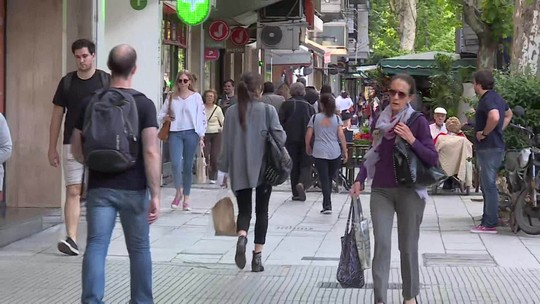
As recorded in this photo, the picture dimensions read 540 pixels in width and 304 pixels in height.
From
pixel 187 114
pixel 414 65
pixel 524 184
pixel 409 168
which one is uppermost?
pixel 414 65

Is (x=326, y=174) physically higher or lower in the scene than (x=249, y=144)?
lower

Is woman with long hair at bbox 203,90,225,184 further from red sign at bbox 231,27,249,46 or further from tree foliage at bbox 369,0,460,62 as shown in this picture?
tree foliage at bbox 369,0,460,62

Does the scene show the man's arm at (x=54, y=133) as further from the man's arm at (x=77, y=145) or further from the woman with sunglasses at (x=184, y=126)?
the woman with sunglasses at (x=184, y=126)

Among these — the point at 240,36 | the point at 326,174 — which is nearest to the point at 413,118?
the point at 326,174

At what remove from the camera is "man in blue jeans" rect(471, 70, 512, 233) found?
11.4 metres

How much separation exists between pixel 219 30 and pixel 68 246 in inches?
549

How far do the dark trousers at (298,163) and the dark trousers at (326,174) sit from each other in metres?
1.14

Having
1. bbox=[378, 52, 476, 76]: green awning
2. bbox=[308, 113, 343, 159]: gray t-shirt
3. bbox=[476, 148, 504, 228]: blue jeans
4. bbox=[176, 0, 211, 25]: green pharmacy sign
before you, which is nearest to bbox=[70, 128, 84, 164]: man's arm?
Result: bbox=[476, 148, 504, 228]: blue jeans

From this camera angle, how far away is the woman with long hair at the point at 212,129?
1778 centimetres

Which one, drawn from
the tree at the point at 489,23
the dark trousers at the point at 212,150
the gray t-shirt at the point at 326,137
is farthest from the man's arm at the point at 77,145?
the tree at the point at 489,23

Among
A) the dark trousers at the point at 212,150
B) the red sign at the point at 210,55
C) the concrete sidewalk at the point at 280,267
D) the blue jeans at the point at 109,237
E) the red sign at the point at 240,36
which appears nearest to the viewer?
the blue jeans at the point at 109,237

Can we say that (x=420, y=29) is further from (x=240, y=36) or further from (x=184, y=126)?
(x=184, y=126)

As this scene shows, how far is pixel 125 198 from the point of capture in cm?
660

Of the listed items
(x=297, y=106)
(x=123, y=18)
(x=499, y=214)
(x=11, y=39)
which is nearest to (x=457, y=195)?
(x=297, y=106)
